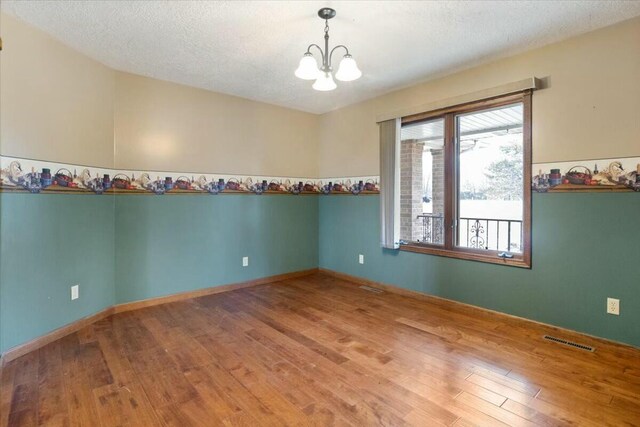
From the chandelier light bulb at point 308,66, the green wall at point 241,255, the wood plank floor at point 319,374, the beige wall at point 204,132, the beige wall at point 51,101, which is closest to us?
the wood plank floor at point 319,374

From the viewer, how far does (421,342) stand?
2670 millimetres

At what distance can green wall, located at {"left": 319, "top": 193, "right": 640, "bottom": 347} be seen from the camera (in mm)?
2479

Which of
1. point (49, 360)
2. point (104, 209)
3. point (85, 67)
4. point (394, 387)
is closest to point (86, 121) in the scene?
point (85, 67)

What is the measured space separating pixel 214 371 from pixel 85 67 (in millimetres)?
2913

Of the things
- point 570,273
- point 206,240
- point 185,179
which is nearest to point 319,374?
point 570,273

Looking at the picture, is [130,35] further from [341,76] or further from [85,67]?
[341,76]

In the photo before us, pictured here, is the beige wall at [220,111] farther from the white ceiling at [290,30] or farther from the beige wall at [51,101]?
the white ceiling at [290,30]

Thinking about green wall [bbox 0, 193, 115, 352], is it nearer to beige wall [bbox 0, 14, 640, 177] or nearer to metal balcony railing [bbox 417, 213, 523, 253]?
beige wall [bbox 0, 14, 640, 177]

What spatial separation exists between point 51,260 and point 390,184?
3.40m

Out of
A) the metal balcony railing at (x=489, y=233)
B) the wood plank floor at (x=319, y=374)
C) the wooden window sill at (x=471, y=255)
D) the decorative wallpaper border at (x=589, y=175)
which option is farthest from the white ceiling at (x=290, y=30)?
the wood plank floor at (x=319, y=374)

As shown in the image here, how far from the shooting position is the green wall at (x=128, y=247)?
2.52 m

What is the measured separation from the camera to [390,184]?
398 cm

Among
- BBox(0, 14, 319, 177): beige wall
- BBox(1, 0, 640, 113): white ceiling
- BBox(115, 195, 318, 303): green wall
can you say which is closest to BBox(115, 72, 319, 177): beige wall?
BBox(0, 14, 319, 177): beige wall

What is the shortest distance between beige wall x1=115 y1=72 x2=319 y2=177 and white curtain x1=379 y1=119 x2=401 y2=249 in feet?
4.46
